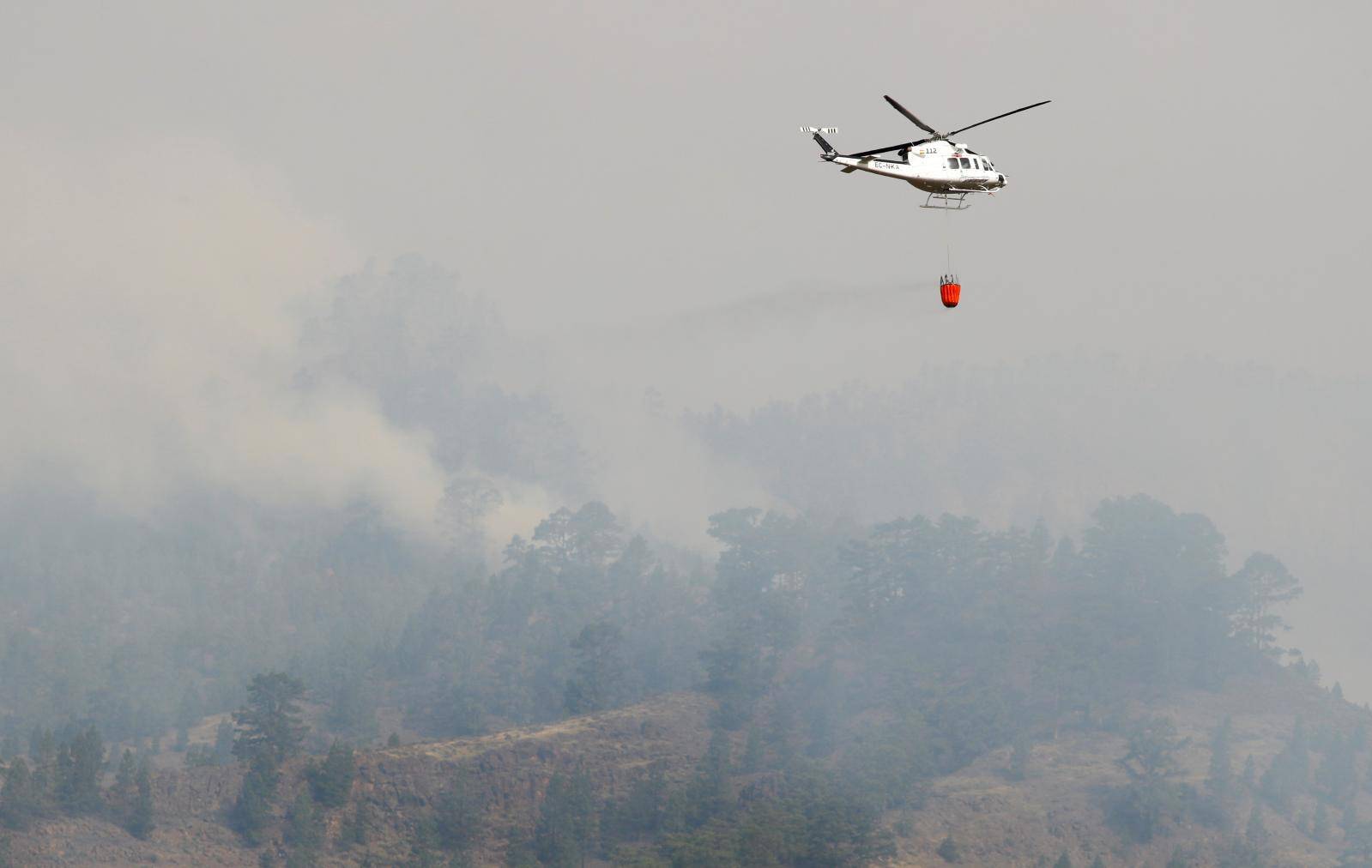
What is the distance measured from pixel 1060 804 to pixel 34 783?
105 m

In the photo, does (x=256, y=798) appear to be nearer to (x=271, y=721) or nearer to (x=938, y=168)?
(x=271, y=721)

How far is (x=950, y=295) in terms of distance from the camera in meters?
96.2

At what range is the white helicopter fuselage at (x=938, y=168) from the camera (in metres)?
94.3

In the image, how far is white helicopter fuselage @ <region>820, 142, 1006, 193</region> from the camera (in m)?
94.3

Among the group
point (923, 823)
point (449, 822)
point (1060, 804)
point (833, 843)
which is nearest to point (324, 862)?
point (449, 822)

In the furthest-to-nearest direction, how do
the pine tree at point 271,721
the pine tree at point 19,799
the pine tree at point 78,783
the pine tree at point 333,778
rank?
the pine tree at point 271,721, the pine tree at point 333,778, the pine tree at point 78,783, the pine tree at point 19,799

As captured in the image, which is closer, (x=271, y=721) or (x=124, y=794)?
(x=124, y=794)

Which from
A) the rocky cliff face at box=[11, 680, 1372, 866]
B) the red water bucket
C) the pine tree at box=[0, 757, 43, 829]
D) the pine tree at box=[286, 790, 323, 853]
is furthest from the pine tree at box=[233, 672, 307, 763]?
the red water bucket

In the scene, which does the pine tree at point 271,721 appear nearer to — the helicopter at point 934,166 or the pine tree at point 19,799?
the pine tree at point 19,799

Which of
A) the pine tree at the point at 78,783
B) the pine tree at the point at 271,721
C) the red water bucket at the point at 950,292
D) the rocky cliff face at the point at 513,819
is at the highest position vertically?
the red water bucket at the point at 950,292

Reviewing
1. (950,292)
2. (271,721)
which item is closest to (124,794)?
(271,721)

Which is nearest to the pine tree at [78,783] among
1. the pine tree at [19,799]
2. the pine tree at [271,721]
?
the pine tree at [19,799]

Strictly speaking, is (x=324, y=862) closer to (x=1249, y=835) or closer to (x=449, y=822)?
(x=449, y=822)

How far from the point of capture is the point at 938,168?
96.2 metres
